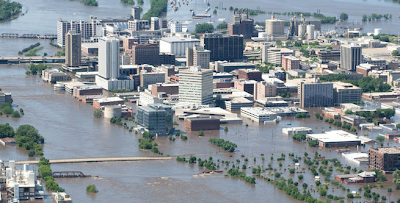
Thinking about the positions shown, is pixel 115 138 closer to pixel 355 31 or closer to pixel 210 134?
pixel 210 134

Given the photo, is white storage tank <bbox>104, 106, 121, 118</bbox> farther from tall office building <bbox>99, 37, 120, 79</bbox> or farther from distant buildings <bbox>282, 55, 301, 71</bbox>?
distant buildings <bbox>282, 55, 301, 71</bbox>

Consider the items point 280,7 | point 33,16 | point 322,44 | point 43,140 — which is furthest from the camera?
point 280,7

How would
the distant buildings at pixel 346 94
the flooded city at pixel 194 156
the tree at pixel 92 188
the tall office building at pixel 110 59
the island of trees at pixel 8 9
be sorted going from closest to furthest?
the tree at pixel 92 188 < the flooded city at pixel 194 156 < the distant buildings at pixel 346 94 < the tall office building at pixel 110 59 < the island of trees at pixel 8 9

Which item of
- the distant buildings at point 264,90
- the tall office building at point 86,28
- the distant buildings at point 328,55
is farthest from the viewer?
the tall office building at point 86,28

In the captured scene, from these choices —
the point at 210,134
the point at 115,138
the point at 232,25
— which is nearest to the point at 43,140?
the point at 115,138

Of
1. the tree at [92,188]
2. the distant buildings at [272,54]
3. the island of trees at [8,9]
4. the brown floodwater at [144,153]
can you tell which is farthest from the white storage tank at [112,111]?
the island of trees at [8,9]

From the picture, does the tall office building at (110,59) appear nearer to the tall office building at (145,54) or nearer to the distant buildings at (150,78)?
the distant buildings at (150,78)
